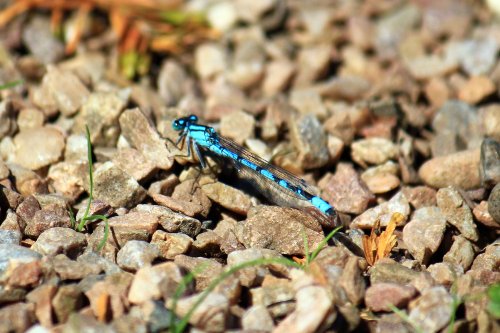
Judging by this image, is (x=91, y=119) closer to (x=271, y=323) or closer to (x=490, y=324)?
(x=271, y=323)

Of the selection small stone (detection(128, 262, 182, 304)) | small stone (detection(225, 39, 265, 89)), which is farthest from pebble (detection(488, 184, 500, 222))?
small stone (detection(225, 39, 265, 89))

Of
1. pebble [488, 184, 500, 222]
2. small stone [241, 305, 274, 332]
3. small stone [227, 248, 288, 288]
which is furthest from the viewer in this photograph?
pebble [488, 184, 500, 222]

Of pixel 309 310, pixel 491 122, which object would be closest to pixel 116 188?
pixel 309 310

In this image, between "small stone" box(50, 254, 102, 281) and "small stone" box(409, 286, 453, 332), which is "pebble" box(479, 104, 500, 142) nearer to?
"small stone" box(409, 286, 453, 332)

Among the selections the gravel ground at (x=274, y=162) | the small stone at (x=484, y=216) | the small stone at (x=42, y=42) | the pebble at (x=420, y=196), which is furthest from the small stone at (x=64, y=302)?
the small stone at (x=42, y=42)

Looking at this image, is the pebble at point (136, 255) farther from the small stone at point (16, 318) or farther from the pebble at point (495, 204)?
the pebble at point (495, 204)

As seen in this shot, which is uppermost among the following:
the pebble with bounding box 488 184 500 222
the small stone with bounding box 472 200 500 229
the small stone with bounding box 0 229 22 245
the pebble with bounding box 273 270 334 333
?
the pebble with bounding box 488 184 500 222

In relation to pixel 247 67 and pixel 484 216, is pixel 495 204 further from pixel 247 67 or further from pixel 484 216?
pixel 247 67
